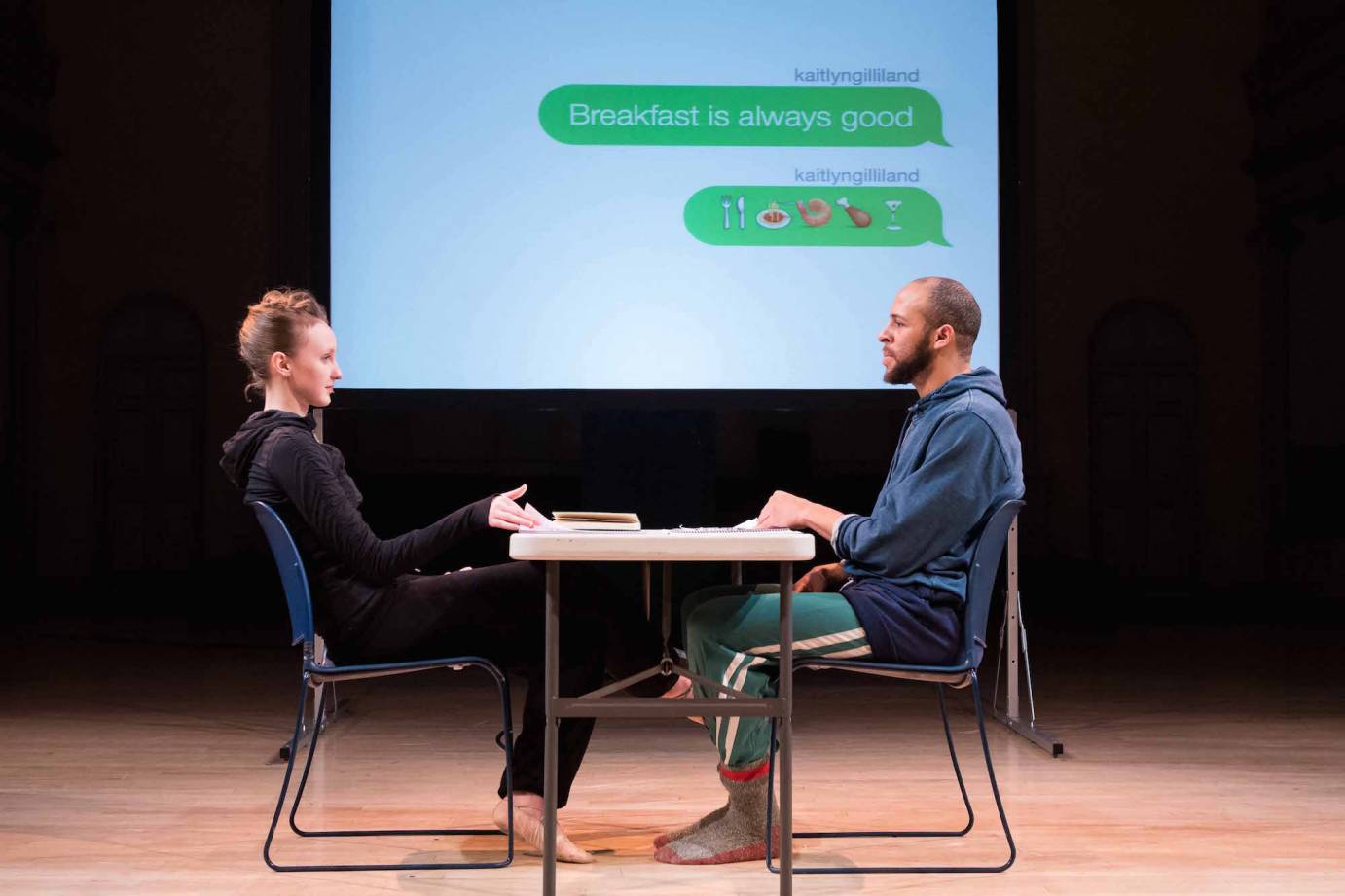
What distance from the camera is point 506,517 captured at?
7.47 ft

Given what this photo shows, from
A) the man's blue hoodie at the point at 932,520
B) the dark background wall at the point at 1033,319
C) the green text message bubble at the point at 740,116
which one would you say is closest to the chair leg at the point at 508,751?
the man's blue hoodie at the point at 932,520

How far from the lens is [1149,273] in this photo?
9.88 meters

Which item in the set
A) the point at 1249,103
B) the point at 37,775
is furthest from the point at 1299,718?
the point at 1249,103

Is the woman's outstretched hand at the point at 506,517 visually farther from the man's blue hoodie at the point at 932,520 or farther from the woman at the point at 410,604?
the man's blue hoodie at the point at 932,520

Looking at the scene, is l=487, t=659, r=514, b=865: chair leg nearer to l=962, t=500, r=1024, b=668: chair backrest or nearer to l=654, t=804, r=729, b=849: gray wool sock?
l=654, t=804, r=729, b=849: gray wool sock

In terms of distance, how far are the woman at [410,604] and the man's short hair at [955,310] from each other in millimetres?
870

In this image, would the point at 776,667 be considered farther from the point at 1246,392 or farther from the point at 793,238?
the point at 1246,392

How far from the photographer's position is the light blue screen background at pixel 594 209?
406 centimetres

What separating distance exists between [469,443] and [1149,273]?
530cm

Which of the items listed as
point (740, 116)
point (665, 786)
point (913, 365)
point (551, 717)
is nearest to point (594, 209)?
point (740, 116)

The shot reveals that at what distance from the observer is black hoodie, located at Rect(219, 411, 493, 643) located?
8.07 ft

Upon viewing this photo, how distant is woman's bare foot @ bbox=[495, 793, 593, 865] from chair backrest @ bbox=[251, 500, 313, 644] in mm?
549

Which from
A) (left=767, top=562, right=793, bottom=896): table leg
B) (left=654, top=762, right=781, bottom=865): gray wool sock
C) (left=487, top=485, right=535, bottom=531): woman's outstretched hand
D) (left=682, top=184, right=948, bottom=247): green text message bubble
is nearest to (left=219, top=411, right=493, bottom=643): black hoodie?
(left=487, top=485, right=535, bottom=531): woman's outstretched hand

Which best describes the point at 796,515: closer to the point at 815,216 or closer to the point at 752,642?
the point at 752,642
